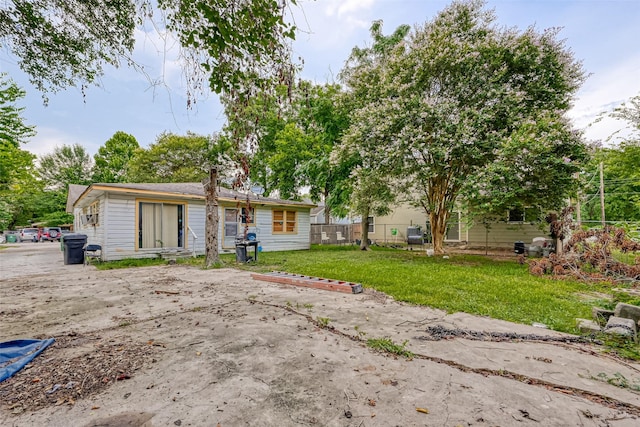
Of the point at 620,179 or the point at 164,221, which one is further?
the point at 620,179

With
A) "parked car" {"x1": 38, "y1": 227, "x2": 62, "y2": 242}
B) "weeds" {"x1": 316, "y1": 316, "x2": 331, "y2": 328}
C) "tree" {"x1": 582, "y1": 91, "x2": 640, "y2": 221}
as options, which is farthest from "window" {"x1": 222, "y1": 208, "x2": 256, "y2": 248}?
"parked car" {"x1": 38, "y1": 227, "x2": 62, "y2": 242}

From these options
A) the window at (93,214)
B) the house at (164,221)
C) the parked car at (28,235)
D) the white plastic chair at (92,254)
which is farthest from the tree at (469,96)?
the parked car at (28,235)

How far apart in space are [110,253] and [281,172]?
10.7m

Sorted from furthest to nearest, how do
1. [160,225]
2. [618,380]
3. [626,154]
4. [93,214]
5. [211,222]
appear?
[626,154] → [93,214] → [160,225] → [211,222] → [618,380]

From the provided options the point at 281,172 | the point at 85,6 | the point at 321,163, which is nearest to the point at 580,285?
the point at 85,6

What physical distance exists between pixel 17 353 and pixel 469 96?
11060 mm

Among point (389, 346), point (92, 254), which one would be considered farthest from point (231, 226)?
point (389, 346)

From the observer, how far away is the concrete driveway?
5.55ft

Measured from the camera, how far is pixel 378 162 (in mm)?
9945

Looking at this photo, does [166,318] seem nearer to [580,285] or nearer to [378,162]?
[580,285]

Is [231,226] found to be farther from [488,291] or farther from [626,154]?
[626,154]

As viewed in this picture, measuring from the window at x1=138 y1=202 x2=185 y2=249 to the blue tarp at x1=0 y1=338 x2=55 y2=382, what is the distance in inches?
310

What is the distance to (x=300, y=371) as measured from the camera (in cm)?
221

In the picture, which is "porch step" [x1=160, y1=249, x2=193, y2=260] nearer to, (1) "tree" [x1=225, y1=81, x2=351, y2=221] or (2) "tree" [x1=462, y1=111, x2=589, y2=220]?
(1) "tree" [x1=225, y1=81, x2=351, y2=221]
